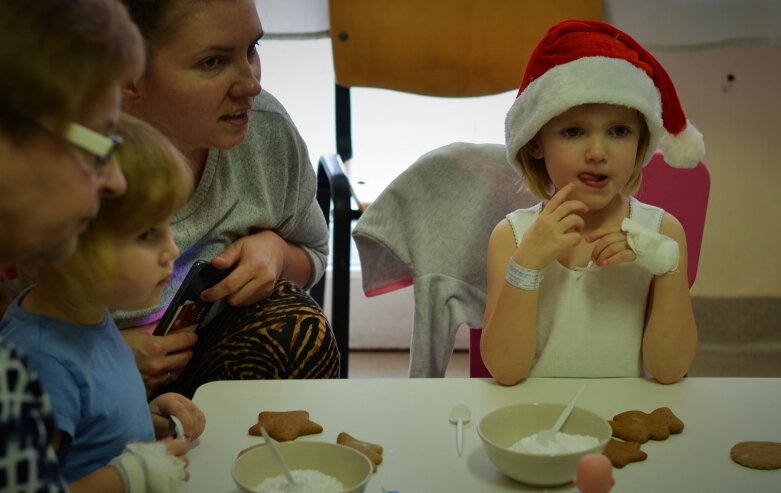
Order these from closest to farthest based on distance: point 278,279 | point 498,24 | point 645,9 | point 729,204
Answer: point 278,279, point 498,24, point 645,9, point 729,204

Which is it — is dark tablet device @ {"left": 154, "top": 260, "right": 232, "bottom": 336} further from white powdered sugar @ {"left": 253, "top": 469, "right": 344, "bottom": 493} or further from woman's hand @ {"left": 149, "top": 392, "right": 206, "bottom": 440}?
white powdered sugar @ {"left": 253, "top": 469, "right": 344, "bottom": 493}

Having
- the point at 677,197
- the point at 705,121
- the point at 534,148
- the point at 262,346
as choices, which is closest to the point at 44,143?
the point at 262,346

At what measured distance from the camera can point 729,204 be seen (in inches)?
113

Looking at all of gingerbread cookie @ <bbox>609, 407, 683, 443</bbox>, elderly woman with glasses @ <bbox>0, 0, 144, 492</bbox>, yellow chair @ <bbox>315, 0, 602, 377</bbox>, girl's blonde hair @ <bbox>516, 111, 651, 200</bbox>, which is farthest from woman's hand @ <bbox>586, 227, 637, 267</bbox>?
yellow chair @ <bbox>315, 0, 602, 377</bbox>

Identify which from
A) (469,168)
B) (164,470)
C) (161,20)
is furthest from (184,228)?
(164,470)

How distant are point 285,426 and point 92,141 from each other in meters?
0.51

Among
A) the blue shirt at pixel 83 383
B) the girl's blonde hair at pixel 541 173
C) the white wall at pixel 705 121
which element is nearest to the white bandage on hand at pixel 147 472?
the blue shirt at pixel 83 383

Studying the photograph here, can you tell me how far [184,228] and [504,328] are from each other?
558 millimetres

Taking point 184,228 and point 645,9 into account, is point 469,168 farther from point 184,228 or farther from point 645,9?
point 645,9

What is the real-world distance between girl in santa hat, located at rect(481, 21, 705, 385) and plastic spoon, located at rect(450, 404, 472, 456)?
137 millimetres

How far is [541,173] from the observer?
1.52 meters

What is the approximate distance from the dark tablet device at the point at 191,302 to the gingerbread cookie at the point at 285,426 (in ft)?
1.05

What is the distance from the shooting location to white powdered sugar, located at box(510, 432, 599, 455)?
38.7 inches

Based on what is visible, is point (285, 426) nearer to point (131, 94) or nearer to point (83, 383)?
point (83, 383)
